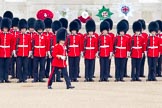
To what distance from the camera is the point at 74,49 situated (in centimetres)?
1608

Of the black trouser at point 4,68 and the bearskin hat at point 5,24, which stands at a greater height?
the bearskin hat at point 5,24

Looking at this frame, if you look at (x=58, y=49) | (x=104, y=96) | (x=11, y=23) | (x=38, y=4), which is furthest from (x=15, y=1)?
(x=104, y=96)

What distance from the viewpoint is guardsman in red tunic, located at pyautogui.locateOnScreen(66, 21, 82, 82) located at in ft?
52.7

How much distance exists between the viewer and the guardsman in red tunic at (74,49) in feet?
52.7

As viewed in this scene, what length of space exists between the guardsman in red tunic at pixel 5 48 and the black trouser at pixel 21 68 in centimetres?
22

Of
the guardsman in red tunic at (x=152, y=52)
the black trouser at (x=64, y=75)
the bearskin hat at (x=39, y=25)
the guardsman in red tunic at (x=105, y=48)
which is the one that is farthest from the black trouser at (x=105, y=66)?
the black trouser at (x=64, y=75)

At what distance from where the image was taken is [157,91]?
14.0m

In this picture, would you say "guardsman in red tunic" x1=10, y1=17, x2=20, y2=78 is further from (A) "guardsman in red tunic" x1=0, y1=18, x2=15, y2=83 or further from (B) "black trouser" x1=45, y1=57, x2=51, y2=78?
(B) "black trouser" x1=45, y1=57, x2=51, y2=78

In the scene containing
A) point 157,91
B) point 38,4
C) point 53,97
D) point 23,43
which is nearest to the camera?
point 53,97

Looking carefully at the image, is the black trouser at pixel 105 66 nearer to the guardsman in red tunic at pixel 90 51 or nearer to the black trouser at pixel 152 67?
the guardsman in red tunic at pixel 90 51

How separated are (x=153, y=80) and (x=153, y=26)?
127cm

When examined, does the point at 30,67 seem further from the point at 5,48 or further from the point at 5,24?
the point at 5,24

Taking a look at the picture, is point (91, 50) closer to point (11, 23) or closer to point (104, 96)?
point (11, 23)

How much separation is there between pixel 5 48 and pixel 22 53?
0.39 metres
